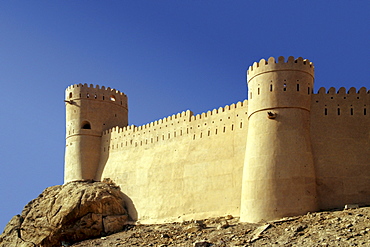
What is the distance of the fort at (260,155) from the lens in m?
21.1

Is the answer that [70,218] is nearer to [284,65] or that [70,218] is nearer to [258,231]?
[258,231]

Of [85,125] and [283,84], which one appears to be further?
[85,125]

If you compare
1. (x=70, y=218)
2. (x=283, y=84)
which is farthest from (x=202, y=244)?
(x=70, y=218)

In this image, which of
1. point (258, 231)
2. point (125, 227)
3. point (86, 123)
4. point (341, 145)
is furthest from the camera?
point (86, 123)

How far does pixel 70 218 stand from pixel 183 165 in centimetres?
628

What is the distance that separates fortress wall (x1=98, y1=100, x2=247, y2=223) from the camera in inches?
952

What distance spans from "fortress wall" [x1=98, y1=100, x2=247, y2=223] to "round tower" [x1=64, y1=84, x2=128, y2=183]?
1511 mm

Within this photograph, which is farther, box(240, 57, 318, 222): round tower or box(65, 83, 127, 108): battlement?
box(65, 83, 127, 108): battlement

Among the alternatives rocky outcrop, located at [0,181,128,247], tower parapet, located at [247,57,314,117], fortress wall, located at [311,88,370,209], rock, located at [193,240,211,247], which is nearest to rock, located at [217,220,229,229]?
rock, located at [193,240,211,247]

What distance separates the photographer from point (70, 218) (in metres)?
27.2

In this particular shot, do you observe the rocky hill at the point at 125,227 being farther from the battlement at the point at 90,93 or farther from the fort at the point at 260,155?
the battlement at the point at 90,93

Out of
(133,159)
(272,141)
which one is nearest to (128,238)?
(133,159)

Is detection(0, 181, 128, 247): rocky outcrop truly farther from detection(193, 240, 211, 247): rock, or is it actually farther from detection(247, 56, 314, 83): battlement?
detection(247, 56, 314, 83): battlement

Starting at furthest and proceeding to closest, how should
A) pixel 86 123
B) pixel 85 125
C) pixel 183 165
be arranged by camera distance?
pixel 85 125 → pixel 86 123 → pixel 183 165
